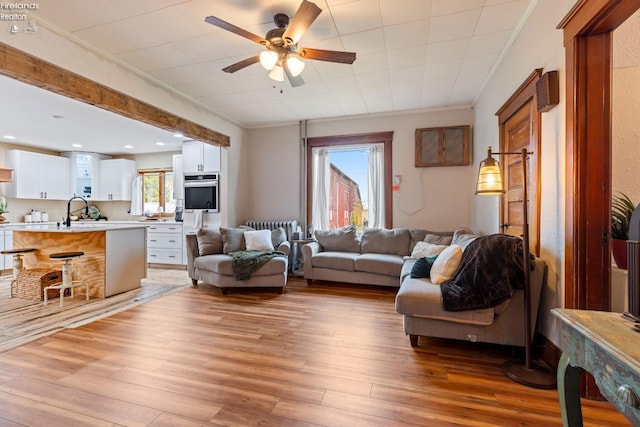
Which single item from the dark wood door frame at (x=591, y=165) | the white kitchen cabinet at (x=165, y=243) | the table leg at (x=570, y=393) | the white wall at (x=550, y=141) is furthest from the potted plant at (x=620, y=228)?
the white kitchen cabinet at (x=165, y=243)

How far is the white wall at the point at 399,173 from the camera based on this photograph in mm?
4727

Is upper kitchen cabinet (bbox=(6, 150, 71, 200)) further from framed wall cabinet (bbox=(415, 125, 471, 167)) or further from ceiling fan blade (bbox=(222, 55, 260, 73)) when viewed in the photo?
framed wall cabinet (bbox=(415, 125, 471, 167))

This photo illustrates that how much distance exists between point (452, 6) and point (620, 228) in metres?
2.03

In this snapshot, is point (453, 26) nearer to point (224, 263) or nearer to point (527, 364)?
point (527, 364)

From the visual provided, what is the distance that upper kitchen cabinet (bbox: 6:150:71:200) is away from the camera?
5.63m

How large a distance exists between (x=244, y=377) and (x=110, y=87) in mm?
3206

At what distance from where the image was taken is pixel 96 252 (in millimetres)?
3801

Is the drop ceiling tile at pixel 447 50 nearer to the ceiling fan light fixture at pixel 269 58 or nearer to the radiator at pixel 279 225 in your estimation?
the ceiling fan light fixture at pixel 269 58

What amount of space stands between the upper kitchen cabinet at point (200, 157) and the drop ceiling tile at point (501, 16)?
14.1 ft

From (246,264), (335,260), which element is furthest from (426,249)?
(246,264)

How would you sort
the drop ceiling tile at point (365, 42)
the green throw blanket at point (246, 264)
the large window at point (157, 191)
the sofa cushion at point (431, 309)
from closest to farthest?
the sofa cushion at point (431, 309) < the drop ceiling tile at point (365, 42) < the green throw blanket at point (246, 264) < the large window at point (157, 191)

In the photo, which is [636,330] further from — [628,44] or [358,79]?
[358,79]

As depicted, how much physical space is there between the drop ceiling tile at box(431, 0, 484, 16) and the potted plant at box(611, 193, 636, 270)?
71.2 inches

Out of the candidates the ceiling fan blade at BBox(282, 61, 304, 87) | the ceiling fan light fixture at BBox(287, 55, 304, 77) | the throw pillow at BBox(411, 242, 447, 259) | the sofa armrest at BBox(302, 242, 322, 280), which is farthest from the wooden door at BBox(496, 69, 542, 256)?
the sofa armrest at BBox(302, 242, 322, 280)
